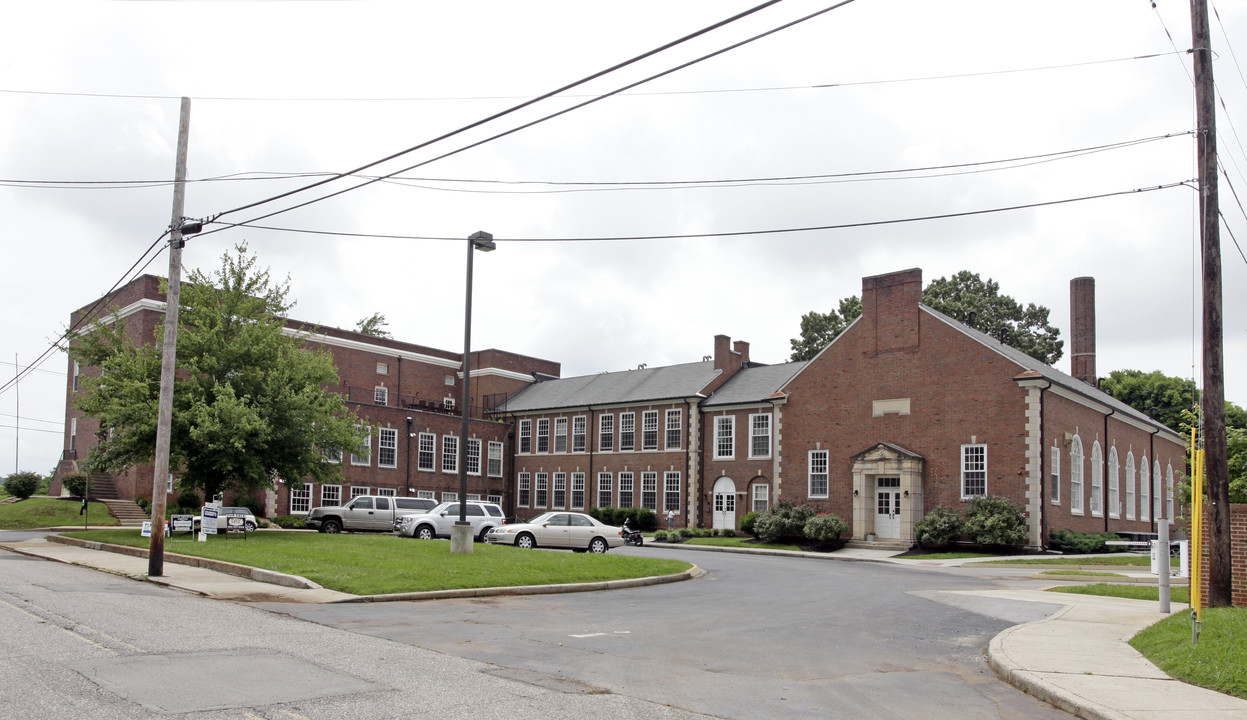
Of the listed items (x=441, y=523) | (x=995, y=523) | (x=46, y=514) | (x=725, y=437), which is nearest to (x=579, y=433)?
(x=725, y=437)

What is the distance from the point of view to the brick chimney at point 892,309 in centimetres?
3969

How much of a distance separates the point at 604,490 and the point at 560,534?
80.9 feet

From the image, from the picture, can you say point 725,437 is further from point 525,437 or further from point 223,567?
point 223,567

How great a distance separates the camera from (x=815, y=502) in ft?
137

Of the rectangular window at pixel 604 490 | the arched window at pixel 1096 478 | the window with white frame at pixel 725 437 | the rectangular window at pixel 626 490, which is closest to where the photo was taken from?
the arched window at pixel 1096 478

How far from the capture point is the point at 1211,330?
14.5m

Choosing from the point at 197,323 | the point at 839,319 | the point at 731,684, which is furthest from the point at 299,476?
the point at 839,319

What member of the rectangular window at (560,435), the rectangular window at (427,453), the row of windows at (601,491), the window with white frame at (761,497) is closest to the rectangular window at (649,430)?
the row of windows at (601,491)

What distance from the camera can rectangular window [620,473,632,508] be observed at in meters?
52.0

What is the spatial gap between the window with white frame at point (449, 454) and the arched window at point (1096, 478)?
3342 centimetres

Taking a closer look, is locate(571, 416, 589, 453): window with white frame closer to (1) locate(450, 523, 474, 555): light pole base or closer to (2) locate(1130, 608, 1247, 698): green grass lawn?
(1) locate(450, 523, 474, 555): light pole base

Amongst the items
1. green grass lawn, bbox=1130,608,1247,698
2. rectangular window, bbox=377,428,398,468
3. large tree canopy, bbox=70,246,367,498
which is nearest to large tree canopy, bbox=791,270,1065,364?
rectangular window, bbox=377,428,398,468

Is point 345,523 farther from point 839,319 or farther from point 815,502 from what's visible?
point 839,319

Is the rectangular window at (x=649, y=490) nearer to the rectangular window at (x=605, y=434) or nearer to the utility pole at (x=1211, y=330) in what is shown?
the rectangular window at (x=605, y=434)
